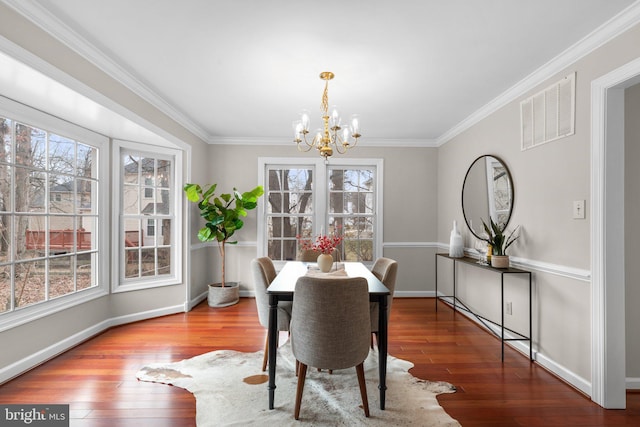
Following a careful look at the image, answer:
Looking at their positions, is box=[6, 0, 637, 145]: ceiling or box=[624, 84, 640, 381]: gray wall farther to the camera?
box=[624, 84, 640, 381]: gray wall

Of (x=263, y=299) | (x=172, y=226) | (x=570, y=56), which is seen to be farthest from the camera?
(x=172, y=226)

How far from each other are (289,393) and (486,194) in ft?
9.36

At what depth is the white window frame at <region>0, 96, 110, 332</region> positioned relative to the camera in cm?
247

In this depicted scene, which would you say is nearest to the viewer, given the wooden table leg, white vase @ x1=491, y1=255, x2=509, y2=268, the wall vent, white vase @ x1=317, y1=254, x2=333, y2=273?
the wooden table leg

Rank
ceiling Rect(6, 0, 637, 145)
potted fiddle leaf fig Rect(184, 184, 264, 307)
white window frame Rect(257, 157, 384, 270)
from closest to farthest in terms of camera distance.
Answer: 1. ceiling Rect(6, 0, 637, 145)
2. potted fiddle leaf fig Rect(184, 184, 264, 307)
3. white window frame Rect(257, 157, 384, 270)

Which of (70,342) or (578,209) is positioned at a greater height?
(578,209)

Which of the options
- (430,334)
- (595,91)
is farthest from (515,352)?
(595,91)

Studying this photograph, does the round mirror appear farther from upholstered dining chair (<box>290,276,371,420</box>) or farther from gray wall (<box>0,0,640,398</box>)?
upholstered dining chair (<box>290,276,371,420</box>)

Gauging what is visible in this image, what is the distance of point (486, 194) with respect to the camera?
355cm

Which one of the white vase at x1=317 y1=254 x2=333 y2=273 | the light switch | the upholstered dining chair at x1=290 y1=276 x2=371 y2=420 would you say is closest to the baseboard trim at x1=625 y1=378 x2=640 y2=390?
the light switch

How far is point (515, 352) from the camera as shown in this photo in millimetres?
2988

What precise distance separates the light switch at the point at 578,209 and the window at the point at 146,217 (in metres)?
4.15

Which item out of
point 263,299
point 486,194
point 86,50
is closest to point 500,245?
point 486,194

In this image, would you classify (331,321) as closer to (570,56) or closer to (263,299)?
(263,299)
